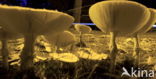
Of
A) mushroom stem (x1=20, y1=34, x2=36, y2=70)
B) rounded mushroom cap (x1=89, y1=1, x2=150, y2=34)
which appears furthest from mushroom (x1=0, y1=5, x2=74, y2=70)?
rounded mushroom cap (x1=89, y1=1, x2=150, y2=34)

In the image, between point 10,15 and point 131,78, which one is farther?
point 131,78

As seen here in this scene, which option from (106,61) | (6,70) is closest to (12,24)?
(6,70)

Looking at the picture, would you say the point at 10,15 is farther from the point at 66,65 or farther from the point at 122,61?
the point at 122,61

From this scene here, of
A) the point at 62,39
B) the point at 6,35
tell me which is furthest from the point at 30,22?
the point at 62,39

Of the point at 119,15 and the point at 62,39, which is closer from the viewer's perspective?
the point at 119,15

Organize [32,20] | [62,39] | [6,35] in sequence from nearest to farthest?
[32,20] < [6,35] < [62,39]

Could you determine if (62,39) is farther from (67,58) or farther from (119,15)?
(119,15)

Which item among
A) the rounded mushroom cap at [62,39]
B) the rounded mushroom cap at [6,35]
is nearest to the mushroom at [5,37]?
the rounded mushroom cap at [6,35]
